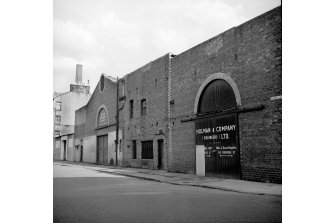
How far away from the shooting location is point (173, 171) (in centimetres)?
1786

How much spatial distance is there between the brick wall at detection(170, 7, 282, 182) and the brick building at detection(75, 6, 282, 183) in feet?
0.12

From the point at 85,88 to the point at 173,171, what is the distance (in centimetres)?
3352

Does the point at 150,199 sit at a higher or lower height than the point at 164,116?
lower

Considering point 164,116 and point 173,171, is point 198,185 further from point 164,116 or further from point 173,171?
point 164,116

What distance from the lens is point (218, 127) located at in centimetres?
1454

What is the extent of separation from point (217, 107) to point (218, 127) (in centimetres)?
96

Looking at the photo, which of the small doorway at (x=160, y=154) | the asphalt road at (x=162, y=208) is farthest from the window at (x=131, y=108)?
the asphalt road at (x=162, y=208)

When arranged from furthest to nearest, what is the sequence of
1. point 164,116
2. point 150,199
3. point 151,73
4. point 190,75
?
point 151,73
point 164,116
point 190,75
point 150,199

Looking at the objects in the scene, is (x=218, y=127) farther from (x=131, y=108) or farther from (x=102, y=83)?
(x=102, y=83)

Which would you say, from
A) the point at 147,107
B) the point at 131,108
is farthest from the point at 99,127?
the point at 147,107

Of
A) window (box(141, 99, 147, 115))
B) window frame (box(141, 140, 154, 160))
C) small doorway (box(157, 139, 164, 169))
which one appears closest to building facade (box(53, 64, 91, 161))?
window (box(141, 99, 147, 115))

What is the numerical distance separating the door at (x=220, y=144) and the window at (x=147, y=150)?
18.8ft
